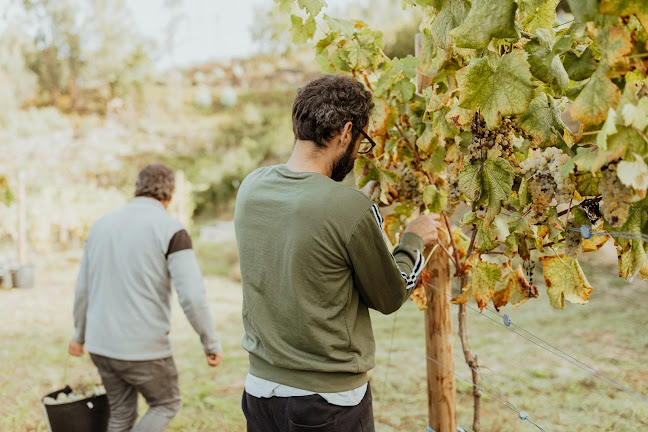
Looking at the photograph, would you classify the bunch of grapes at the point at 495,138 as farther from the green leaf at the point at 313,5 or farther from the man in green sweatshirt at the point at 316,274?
the green leaf at the point at 313,5

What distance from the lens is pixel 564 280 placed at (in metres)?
1.50

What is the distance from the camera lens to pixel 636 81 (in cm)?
119

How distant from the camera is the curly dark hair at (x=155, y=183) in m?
2.70

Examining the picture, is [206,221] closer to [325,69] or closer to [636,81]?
[325,69]

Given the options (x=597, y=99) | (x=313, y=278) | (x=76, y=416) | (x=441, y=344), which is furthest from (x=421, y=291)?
(x=76, y=416)

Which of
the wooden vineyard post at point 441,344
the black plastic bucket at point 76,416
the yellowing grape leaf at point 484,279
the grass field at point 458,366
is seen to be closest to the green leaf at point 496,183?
the yellowing grape leaf at point 484,279

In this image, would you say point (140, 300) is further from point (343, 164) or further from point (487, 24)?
point (487, 24)

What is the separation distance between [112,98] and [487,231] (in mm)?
19762

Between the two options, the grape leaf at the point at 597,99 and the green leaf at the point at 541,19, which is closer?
the grape leaf at the point at 597,99

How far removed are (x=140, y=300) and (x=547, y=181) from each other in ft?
6.28

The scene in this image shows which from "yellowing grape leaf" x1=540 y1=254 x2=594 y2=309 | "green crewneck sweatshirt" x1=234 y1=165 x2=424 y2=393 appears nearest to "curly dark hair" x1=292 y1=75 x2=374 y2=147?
"green crewneck sweatshirt" x1=234 y1=165 x2=424 y2=393

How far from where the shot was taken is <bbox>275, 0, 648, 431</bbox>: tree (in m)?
0.96

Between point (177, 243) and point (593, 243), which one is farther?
point (177, 243)

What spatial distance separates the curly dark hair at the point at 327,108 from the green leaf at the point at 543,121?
0.42 m
